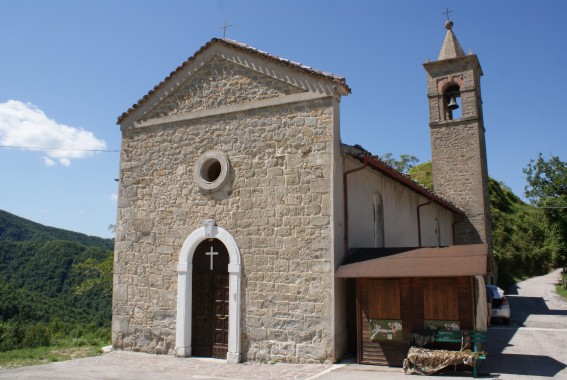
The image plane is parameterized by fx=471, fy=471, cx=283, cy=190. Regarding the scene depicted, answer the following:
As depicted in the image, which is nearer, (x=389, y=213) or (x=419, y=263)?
(x=419, y=263)

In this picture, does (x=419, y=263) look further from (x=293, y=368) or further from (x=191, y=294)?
(x=191, y=294)

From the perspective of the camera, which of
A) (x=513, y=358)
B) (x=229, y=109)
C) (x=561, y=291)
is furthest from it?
(x=561, y=291)

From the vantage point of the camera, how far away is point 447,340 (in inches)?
316

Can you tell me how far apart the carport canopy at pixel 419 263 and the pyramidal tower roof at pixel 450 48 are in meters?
15.5

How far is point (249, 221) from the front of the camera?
33.0 feet

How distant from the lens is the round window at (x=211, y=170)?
34.5 ft

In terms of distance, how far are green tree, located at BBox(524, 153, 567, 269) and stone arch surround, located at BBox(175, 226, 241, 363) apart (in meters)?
22.4

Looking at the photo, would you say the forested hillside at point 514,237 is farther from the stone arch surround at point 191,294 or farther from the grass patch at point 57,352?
the grass patch at point 57,352

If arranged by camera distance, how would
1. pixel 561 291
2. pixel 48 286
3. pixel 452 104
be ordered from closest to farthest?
pixel 452 104 → pixel 561 291 → pixel 48 286

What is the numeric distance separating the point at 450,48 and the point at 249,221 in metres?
16.9

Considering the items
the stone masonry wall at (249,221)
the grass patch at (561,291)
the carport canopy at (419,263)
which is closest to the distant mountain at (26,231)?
the grass patch at (561,291)

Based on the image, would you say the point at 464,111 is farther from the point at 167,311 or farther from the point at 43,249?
the point at 43,249

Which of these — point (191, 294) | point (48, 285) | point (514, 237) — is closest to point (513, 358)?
point (191, 294)

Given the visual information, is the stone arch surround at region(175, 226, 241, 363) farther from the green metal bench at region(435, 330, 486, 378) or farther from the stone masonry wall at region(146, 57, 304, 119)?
the green metal bench at region(435, 330, 486, 378)
